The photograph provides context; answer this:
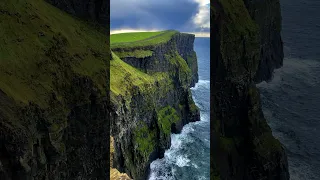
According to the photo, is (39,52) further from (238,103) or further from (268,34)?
(268,34)

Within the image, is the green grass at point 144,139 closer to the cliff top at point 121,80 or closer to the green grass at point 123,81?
the green grass at point 123,81

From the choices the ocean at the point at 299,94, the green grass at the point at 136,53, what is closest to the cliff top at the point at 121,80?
the green grass at the point at 136,53

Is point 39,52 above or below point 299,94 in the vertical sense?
above

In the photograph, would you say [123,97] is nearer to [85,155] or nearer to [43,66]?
[85,155]

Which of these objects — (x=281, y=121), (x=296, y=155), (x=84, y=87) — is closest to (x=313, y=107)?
(x=281, y=121)

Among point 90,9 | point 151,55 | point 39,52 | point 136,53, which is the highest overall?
point 90,9

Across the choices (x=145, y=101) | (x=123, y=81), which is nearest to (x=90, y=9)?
(x=123, y=81)

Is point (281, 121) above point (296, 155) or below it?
above
